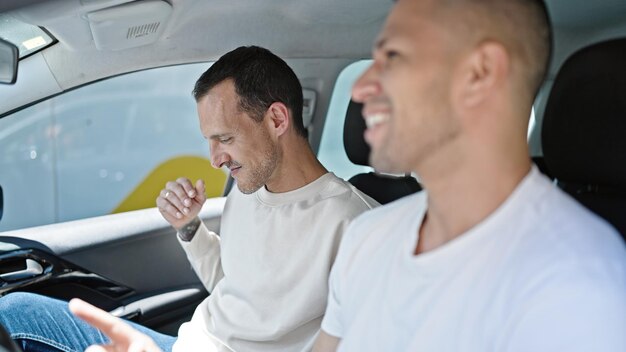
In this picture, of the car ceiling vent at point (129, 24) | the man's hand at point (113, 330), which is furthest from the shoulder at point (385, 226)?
the car ceiling vent at point (129, 24)

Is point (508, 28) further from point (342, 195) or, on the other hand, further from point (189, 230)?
point (189, 230)

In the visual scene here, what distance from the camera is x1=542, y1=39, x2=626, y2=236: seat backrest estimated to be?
4.98 ft

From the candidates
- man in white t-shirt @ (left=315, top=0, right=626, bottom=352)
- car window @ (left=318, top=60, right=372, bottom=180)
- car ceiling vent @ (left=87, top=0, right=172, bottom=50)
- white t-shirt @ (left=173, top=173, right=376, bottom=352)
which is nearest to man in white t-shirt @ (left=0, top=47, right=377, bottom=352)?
white t-shirt @ (left=173, top=173, right=376, bottom=352)

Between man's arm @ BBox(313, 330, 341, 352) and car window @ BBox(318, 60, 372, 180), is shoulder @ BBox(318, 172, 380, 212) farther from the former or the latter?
car window @ BBox(318, 60, 372, 180)

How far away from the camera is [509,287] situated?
3.43ft

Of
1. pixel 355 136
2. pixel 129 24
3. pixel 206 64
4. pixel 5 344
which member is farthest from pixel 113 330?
pixel 206 64

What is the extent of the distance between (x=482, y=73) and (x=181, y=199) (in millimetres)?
1268

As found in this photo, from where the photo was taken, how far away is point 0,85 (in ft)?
6.91

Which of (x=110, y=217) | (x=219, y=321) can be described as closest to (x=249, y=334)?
(x=219, y=321)

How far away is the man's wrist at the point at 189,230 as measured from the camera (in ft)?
7.30

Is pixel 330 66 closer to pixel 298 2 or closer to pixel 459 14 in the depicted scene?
pixel 298 2

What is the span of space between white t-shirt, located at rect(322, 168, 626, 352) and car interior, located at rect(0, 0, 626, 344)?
1.77ft

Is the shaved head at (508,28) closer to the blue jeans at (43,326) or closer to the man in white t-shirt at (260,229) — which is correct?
the man in white t-shirt at (260,229)

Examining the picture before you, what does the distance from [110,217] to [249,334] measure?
1202 millimetres
